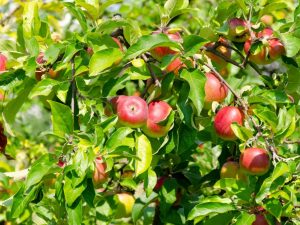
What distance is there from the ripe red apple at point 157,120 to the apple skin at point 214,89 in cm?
10

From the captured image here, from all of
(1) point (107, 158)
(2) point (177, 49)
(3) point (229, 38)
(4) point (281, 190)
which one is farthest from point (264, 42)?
(1) point (107, 158)

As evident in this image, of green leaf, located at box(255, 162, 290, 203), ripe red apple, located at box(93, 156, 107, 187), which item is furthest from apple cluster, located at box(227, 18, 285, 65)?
ripe red apple, located at box(93, 156, 107, 187)

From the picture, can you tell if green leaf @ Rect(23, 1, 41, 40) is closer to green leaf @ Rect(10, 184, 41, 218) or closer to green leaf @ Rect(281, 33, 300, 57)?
green leaf @ Rect(10, 184, 41, 218)

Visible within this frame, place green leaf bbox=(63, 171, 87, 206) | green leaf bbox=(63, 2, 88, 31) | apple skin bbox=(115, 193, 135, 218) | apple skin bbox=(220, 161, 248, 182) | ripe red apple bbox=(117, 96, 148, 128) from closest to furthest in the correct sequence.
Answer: green leaf bbox=(63, 171, 87, 206)
ripe red apple bbox=(117, 96, 148, 128)
green leaf bbox=(63, 2, 88, 31)
apple skin bbox=(220, 161, 248, 182)
apple skin bbox=(115, 193, 135, 218)

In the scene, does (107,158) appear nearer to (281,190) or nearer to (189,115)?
(189,115)

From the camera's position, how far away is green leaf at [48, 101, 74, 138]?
1.24m

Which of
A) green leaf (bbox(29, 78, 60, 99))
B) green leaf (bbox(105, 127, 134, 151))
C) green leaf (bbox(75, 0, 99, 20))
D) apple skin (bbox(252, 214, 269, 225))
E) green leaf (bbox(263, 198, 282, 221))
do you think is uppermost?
green leaf (bbox(75, 0, 99, 20))

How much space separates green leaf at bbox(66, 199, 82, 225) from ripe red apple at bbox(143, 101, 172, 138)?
233 mm

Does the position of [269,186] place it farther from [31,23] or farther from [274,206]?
[31,23]

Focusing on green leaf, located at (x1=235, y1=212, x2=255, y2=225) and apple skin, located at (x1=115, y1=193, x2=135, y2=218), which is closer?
green leaf, located at (x1=235, y1=212, x2=255, y2=225)

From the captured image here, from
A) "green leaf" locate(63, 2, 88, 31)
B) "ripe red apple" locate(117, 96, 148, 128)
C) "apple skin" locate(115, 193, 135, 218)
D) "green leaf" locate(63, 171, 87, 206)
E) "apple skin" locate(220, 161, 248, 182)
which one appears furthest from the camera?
"apple skin" locate(115, 193, 135, 218)

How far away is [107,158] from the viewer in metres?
1.21

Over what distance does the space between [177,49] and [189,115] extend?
15 centimetres

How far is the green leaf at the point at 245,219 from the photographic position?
1.24 meters
